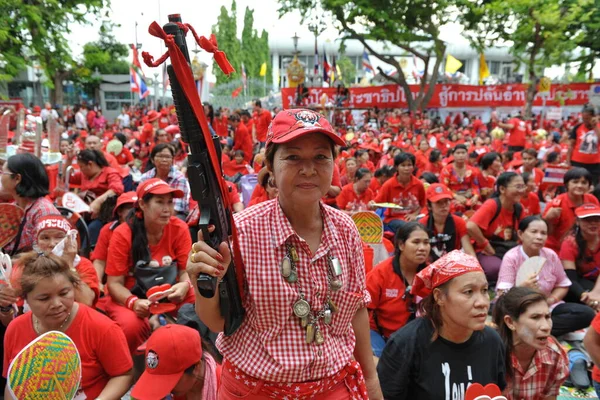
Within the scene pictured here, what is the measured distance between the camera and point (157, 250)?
3859 mm

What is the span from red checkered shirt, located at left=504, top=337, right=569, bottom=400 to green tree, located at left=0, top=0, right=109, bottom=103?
702cm

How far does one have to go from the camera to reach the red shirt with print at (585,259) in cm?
Answer: 471

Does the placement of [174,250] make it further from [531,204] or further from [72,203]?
[531,204]

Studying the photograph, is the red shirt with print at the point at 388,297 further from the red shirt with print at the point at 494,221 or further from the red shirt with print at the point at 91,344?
the red shirt with print at the point at 494,221

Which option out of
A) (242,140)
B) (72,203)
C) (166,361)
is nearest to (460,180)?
(72,203)

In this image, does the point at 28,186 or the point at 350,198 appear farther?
the point at 350,198

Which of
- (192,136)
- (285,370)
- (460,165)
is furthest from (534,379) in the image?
(460,165)

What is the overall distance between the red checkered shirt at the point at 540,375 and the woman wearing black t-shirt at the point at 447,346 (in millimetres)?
369

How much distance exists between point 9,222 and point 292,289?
304 centimetres

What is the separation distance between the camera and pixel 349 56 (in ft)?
208

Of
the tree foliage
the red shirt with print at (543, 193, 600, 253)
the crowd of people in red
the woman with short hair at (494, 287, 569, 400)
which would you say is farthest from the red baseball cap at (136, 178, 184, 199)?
the tree foliage

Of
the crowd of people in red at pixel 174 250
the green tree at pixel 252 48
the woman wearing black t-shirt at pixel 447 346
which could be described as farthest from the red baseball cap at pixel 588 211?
the green tree at pixel 252 48

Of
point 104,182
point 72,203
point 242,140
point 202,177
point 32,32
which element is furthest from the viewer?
point 242,140

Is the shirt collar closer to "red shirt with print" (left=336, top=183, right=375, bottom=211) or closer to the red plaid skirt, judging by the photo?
the red plaid skirt
